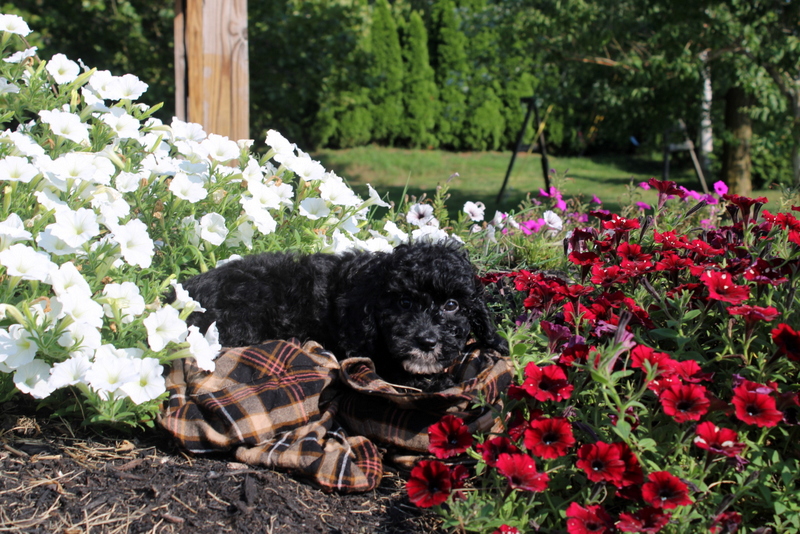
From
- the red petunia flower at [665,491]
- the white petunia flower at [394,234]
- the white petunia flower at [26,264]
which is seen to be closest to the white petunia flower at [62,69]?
the white petunia flower at [26,264]

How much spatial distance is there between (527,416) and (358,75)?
9.78m

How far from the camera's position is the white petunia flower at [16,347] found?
2.05 metres

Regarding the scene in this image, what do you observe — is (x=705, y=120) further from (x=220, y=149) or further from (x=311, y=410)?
(x=311, y=410)

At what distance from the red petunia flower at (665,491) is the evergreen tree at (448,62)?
50.5 feet

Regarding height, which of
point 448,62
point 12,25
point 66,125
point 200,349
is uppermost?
point 448,62

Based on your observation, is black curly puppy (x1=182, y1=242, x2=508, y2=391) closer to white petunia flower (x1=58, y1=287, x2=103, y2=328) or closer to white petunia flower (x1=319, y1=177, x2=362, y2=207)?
white petunia flower (x1=319, y1=177, x2=362, y2=207)

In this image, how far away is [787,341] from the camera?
1.85 meters

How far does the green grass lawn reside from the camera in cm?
1127

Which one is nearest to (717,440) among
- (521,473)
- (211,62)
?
(521,473)

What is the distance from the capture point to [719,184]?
12.1ft

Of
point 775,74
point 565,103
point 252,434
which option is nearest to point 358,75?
point 565,103

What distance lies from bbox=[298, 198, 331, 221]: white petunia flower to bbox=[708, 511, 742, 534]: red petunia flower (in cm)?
213

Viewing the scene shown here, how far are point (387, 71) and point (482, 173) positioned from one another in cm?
421

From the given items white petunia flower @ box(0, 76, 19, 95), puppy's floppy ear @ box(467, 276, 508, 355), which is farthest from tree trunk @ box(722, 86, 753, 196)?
white petunia flower @ box(0, 76, 19, 95)
